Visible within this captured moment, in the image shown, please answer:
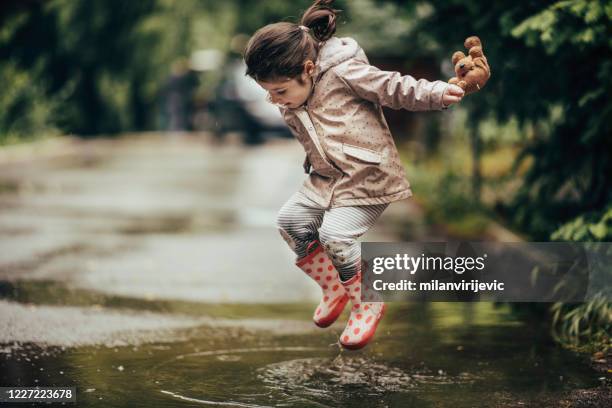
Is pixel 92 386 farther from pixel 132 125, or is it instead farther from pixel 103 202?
pixel 132 125

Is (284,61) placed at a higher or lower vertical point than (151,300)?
higher

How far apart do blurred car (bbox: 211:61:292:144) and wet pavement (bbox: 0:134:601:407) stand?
15927mm

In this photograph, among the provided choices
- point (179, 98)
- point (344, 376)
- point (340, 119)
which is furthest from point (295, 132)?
point (179, 98)

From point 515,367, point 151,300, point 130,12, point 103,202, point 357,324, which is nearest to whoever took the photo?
point 357,324

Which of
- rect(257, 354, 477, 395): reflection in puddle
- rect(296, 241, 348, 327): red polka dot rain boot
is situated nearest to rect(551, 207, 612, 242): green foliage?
rect(257, 354, 477, 395): reflection in puddle

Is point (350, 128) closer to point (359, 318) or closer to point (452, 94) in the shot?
point (452, 94)

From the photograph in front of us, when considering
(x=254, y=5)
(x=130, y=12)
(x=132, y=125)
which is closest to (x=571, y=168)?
(x=254, y=5)

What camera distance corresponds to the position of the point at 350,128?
16.3 ft

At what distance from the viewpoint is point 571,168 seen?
826 cm

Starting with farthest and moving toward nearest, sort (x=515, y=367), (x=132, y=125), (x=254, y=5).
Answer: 1. (x=132, y=125)
2. (x=254, y=5)
3. (x=515, y=367)

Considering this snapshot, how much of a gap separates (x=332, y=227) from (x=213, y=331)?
7.18 feet

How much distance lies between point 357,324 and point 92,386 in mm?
1312

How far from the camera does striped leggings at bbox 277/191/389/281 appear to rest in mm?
5027

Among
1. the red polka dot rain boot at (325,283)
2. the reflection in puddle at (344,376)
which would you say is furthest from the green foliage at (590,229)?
the red polka dot rain boot at (325,283)
